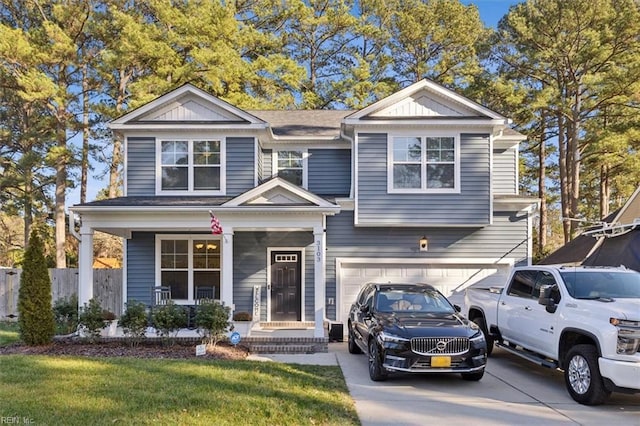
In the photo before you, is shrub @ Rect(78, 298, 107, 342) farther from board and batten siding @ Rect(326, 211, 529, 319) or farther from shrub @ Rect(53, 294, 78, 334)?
board and batten siding @ Rect(326, 211, 529, 319)

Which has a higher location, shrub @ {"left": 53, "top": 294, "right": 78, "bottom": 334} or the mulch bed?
shrub @ {"left": 53, "top": 294, "right": 78, "bottom": 334}

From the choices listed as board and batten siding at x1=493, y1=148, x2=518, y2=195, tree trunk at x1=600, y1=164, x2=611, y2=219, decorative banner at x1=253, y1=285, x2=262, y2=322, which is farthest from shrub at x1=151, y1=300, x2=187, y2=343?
tree trunk at x1=600, y1=164, x2=611, y2=219

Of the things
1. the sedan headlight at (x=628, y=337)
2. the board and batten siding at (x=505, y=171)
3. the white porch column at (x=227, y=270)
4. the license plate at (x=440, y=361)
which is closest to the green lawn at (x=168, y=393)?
the license plate at (x=440, y=361)

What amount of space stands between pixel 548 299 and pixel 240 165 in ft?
28.0

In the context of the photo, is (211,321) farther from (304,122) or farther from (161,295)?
(304,122)

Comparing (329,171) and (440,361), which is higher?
(329,171)

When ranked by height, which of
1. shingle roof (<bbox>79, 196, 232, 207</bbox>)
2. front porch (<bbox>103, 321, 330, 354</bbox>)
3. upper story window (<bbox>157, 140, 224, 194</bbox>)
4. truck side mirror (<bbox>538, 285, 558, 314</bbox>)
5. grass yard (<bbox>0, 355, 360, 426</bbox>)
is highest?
upper story window (<bbox>157, 140, 224, 194</bbox>)

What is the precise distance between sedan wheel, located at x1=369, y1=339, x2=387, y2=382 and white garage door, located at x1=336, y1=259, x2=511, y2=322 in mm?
5851

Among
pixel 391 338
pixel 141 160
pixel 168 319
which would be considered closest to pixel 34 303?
pixel 168 319

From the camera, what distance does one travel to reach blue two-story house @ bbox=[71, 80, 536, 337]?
1308 cm

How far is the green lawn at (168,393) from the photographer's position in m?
5.42

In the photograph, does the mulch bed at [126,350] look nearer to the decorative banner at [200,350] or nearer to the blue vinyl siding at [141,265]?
the decorative banner at [200,350]

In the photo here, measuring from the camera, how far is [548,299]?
7.30 m

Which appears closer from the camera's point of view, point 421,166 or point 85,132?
point 421,166
